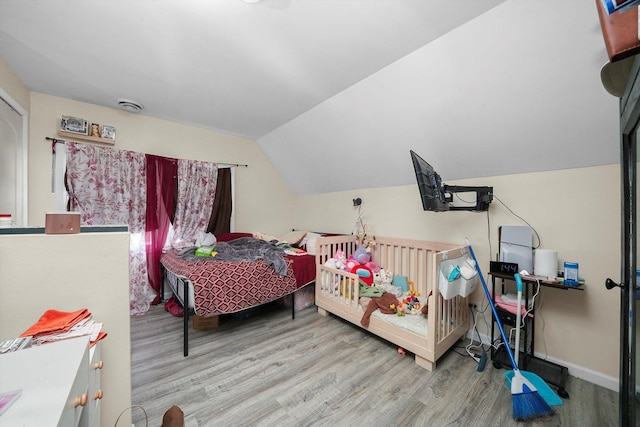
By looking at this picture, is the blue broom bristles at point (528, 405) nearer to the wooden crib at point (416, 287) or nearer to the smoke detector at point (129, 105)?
the wooden crib at point (416, 287)

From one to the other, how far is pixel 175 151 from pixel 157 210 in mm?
889

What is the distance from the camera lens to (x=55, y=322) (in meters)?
0.96

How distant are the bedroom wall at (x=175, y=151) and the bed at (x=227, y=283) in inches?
59.6

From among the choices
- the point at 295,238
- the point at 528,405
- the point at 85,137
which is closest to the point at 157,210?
the point at 85,137

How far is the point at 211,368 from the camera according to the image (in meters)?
1.87

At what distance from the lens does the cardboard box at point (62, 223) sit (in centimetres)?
106

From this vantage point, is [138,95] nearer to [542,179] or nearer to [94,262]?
[94,262]

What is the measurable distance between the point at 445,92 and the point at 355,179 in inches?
62.9

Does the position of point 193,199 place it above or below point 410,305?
above

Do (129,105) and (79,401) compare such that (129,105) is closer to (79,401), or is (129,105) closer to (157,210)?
(157,210)

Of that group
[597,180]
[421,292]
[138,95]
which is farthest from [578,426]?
[138,95]

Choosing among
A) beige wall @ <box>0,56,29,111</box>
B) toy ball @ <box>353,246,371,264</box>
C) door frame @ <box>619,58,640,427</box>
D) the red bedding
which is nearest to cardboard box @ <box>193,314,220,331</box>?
the red bedding

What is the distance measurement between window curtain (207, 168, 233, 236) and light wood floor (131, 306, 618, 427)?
168 centimetres

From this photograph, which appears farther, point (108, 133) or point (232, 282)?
point (108, 133)
